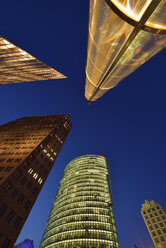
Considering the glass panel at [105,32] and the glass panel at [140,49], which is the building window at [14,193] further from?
the glass panel at [140,49]

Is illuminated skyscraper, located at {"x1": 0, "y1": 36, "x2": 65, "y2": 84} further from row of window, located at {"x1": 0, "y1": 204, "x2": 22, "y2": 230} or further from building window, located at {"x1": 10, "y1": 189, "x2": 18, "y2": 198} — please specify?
row of window, located at {"x1": 0, "y1": 204, "x2": 22, "y2": 230}

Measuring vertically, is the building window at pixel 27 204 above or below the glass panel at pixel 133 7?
above

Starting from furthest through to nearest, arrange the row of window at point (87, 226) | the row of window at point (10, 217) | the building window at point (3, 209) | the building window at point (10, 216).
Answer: the row of window at point (87, 226)
the building window at point (10, 216)
the row of window at point (10, 217)
the building window at point (3, 209)

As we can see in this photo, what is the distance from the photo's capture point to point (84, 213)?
76688mm

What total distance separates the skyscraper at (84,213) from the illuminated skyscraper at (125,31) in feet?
268

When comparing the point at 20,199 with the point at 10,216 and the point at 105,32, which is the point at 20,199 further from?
the point at 105,32

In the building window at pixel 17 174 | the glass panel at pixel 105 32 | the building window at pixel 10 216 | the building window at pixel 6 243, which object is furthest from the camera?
the building window at pixel 17 174

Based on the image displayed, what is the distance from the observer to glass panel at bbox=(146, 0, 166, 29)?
134 inches

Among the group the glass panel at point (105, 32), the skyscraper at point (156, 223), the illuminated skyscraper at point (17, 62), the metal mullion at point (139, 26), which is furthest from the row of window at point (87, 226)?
the metal mullion at point (139, 26)

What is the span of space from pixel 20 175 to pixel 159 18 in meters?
46.7

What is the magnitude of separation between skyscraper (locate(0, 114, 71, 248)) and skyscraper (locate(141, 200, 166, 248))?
7569 cm

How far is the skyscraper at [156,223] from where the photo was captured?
76.0 m

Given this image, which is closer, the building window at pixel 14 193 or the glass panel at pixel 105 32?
the glass panel at pixel 105 32

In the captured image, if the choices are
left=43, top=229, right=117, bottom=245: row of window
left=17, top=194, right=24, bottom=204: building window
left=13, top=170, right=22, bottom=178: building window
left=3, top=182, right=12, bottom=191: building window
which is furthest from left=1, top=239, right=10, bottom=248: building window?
left=43, top=229, right=117, bottom=245: row of window
